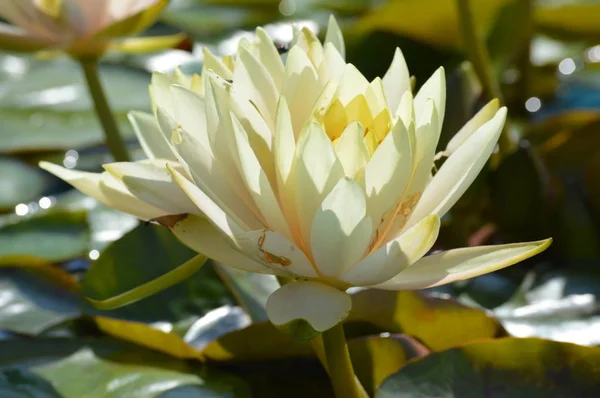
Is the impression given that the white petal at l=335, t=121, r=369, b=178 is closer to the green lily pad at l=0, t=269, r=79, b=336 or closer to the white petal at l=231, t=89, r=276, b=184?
the white petal at l=231, t=89, r=276, b=184

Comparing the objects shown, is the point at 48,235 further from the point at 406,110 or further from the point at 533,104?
the point at 533,104

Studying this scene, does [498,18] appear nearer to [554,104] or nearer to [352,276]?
[554,104]

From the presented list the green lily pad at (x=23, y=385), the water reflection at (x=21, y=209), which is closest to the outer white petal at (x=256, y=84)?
the green lily pad at (x=23, y=385)

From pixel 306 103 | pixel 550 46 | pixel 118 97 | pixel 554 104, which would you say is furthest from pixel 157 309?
pixel 550 46

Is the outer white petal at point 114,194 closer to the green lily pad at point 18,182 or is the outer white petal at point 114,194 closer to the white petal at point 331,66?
the white petal at point 331,66

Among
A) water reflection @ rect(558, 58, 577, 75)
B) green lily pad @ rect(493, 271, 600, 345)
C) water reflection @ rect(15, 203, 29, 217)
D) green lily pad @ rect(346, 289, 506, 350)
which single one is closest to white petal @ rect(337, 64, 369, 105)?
green lily pad @ rect(346, 289, 506, 350)

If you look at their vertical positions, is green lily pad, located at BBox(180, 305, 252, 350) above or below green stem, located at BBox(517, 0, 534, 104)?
below
